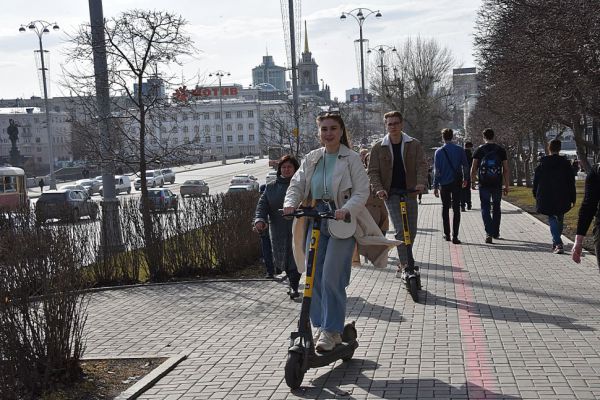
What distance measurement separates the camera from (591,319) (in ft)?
26.3

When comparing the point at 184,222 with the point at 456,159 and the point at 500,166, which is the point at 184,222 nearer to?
the point at 456,159

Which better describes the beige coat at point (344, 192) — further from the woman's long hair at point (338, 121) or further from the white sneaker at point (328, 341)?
the white sneaker at point (328, 341)

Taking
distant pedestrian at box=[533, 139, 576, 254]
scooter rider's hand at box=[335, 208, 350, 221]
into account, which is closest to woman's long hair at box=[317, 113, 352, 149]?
scooter rider's hand at box=[335, 208, 350, 221]


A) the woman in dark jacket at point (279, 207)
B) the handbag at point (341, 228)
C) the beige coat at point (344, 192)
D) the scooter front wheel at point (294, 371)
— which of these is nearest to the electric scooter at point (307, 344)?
the scooter front wheel at point (294, 371)

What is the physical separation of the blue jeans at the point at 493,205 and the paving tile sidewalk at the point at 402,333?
90.4 inches

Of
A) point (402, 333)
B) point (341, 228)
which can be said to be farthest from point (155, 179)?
point (341, 228)

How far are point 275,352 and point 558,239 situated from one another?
755 cm

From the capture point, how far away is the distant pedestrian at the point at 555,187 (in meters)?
13.0

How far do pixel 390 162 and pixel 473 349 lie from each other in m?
3.59

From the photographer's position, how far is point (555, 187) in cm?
1312

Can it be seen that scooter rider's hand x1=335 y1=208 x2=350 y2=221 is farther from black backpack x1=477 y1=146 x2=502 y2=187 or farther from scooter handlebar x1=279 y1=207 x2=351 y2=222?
black backpack x1=477 y1=146 x2=502 y2=187

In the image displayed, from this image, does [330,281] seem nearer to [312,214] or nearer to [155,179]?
[312,214]

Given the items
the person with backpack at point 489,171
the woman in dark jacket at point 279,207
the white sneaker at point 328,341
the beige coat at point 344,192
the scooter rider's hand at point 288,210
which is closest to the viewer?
the scooter rider's hand at point 288,210

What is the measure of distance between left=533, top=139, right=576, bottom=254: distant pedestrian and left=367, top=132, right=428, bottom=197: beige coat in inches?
146
